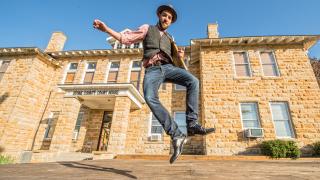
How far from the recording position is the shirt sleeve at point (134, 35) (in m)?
2.39

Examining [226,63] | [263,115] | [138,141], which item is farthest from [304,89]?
[138,141]

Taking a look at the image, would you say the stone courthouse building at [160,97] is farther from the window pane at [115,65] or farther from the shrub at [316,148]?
the shrub at [316,148]

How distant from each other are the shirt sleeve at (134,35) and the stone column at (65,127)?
9483mm

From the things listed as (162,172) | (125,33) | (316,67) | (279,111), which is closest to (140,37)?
(125,33)

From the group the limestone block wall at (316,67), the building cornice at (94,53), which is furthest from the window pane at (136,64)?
the limestone block wall at (316,67)

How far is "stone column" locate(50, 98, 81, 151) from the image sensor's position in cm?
985

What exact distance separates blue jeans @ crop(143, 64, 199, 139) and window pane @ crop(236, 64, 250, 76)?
393 inches

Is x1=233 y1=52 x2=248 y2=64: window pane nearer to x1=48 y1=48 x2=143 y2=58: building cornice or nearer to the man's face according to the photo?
x1=48 y1=48 x2=143 y2=58: building cornice

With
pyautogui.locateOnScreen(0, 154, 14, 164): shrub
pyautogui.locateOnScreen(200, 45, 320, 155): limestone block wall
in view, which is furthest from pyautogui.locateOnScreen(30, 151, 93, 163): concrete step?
pyautogui.locateOnScreen(200, 45, 320, 155): limestone block wall

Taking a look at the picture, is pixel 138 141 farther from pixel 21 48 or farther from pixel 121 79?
pixel 21 48

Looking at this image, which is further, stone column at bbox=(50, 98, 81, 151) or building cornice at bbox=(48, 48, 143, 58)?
building cornice at bbox=(48, 48, 143, 58)

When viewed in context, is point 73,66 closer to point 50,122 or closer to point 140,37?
point 50,122

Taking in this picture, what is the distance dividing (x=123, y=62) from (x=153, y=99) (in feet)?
40.3

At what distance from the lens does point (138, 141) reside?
37.2ft
